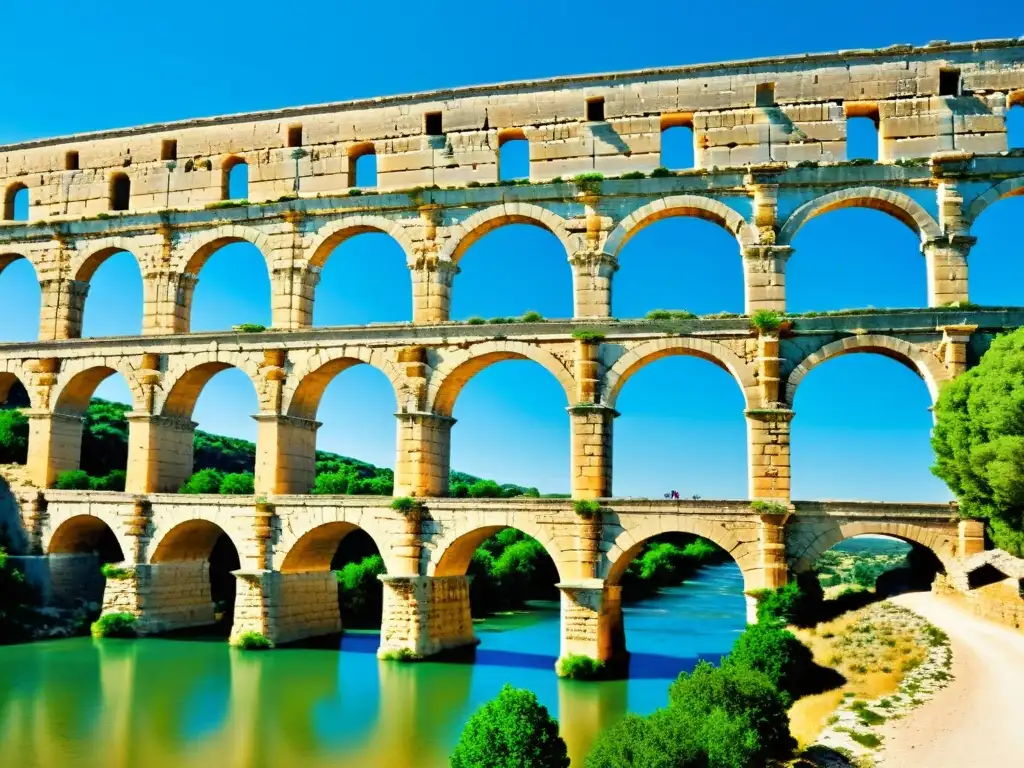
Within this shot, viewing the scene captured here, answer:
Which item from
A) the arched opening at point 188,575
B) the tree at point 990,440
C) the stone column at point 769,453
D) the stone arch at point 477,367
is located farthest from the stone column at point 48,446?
the tree at point 990,440

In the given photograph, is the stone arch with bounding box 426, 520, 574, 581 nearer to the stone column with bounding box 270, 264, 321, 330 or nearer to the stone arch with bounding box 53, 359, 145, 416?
the stone column with bounding box 270, 264, 321, 330

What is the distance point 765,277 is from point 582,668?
40.4 feet

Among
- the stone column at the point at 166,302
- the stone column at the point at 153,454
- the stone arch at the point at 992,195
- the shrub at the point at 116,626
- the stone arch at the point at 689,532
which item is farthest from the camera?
the stone column at the point at 166,302

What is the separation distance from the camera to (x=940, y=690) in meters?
15.5

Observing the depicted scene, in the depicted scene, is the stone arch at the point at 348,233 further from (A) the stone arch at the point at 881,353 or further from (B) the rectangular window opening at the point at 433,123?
(A) the stone arch at the point at 881,353

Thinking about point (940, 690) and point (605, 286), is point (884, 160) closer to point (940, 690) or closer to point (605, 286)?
point (605, 286)

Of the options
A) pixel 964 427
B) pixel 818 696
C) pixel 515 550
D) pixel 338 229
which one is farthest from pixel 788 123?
pixel 515 550

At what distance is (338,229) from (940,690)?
21.3 metres

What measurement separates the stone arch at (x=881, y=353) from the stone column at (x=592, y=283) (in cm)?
578

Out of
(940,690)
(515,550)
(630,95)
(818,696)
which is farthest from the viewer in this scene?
(515,550)

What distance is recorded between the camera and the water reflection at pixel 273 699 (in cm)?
1652

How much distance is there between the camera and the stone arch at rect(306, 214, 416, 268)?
27031 mm

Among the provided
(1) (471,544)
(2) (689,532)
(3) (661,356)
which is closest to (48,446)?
(1) (471,544)

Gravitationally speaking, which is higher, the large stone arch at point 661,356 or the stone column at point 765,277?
the stone column at point 765,277
